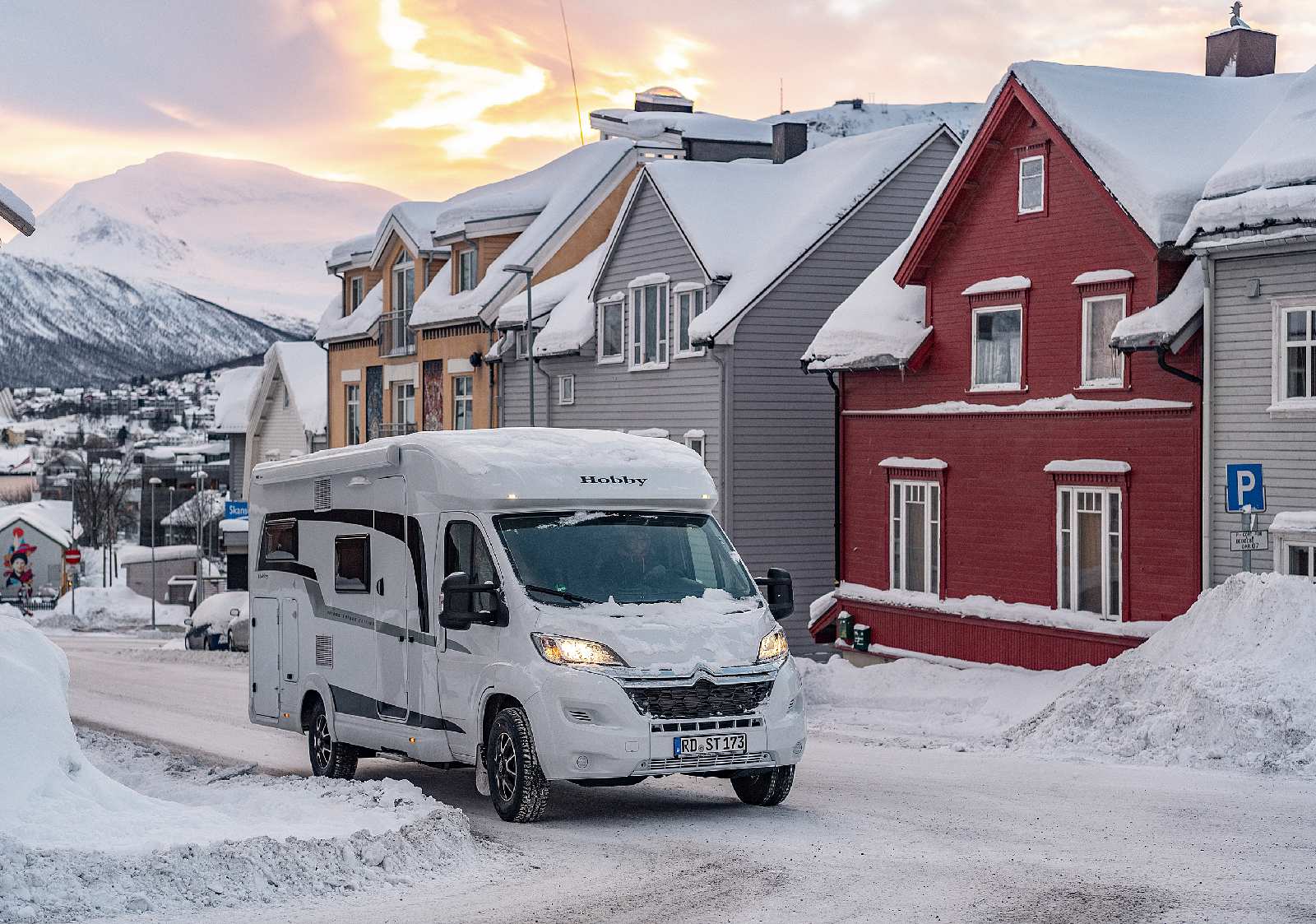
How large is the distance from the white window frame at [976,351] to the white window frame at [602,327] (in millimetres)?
11227

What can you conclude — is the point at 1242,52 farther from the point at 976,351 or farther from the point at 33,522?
the point at 33,522

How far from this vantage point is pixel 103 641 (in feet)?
183

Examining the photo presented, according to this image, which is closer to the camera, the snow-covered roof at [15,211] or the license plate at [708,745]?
the license plate at [708,745]

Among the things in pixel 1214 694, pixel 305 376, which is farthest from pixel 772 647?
pixel 305 376

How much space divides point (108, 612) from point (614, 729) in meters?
73.0

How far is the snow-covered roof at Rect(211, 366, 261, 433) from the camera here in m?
74.6

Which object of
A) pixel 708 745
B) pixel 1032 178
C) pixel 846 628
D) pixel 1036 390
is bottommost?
pixel 846 628

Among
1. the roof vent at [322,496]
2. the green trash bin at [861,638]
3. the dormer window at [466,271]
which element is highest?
the dormer window at [466,271]

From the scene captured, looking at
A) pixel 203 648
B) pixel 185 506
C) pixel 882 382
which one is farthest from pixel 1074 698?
pixel 185 506

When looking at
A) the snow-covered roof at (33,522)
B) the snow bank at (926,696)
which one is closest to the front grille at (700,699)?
the snow bank at (926,696)

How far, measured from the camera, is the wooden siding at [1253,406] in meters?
21.4

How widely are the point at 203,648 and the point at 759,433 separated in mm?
22907

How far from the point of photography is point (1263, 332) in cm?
2181

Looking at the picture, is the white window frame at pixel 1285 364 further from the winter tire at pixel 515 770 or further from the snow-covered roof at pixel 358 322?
the snow-covered roof at pixel 358 322
